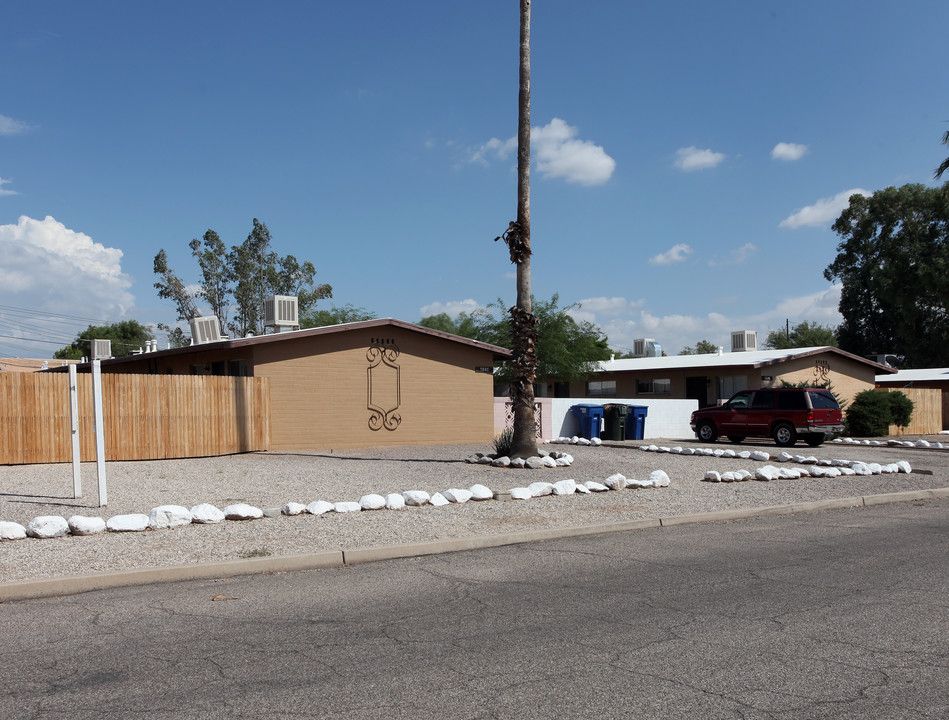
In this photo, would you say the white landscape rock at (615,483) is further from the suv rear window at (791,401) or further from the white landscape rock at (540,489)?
the suv rear window at (791,401)

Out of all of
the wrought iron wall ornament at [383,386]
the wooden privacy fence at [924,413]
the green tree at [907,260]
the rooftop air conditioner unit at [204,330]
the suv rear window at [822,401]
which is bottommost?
the wooden privacy fence at [924,413]

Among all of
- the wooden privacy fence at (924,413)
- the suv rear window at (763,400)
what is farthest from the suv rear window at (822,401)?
the wooden privacy fence at (924,413)

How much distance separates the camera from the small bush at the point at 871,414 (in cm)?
3147

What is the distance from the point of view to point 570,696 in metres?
4.54

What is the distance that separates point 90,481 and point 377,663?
1063 cm

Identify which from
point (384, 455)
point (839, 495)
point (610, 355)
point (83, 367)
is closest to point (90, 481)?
point (384, 455)

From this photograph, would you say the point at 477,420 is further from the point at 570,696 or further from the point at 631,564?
the point at 570,696

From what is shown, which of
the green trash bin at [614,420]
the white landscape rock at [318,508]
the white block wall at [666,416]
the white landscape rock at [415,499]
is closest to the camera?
the white landscape rock at [318,508]

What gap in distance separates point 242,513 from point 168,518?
87 centimetres

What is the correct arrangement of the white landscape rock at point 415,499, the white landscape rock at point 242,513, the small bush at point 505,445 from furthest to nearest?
the small bush at point 505,445, the white landscape rock at point 415,499, the white landscape rock at point 242,513

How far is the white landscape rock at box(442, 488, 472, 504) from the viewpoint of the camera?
38.9 ft

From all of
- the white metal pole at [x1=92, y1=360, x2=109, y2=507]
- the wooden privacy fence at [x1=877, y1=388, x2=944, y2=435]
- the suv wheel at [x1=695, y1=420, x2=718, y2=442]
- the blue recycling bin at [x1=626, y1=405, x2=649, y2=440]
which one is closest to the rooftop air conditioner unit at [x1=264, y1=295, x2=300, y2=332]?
the blue recycling bin at [x1=626, y1=405, x2=649, y2=440]

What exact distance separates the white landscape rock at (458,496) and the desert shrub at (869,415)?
80.9 ft

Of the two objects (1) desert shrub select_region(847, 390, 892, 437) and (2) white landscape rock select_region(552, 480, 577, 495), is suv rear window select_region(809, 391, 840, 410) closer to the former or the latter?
(1) desert shrub select_region(847, 390, 892, 437)
